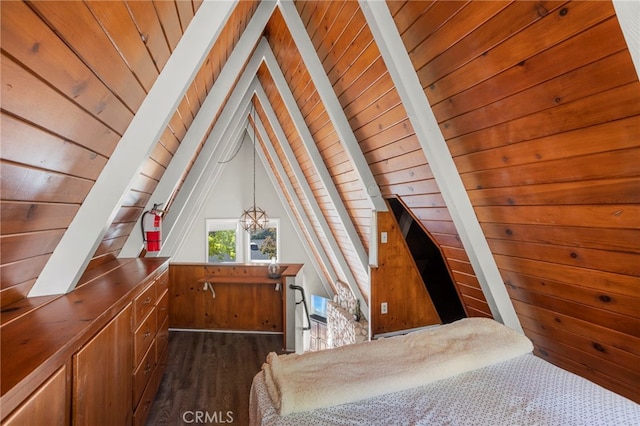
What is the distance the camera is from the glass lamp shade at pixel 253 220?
5913 mm

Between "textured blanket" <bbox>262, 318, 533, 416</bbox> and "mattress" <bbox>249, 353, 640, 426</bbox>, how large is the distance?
3cm

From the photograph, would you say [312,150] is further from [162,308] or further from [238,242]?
[238,242]

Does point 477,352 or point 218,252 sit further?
point 218,252

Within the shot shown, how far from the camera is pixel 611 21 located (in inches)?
37.1

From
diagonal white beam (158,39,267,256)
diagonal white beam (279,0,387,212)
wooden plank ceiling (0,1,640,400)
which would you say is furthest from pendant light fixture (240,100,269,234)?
wooden plank ceiling (0,1,640,400)

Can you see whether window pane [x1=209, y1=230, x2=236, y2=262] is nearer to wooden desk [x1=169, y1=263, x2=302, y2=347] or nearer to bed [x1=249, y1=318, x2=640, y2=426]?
wooden desk [x1=169, y1=263, x2=302, y2=347]

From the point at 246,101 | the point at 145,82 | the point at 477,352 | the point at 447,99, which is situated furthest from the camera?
the point at 246,101

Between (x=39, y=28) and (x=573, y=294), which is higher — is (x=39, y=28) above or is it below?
above

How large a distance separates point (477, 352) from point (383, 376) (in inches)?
20.2

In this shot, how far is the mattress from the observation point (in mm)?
1124

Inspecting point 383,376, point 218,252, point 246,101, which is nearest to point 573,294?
point 383,376

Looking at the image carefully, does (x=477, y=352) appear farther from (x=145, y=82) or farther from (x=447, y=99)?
(x=145, y=82)

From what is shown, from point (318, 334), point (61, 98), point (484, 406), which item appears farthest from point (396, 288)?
point (318, 334)

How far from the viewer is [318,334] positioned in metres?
6.82
